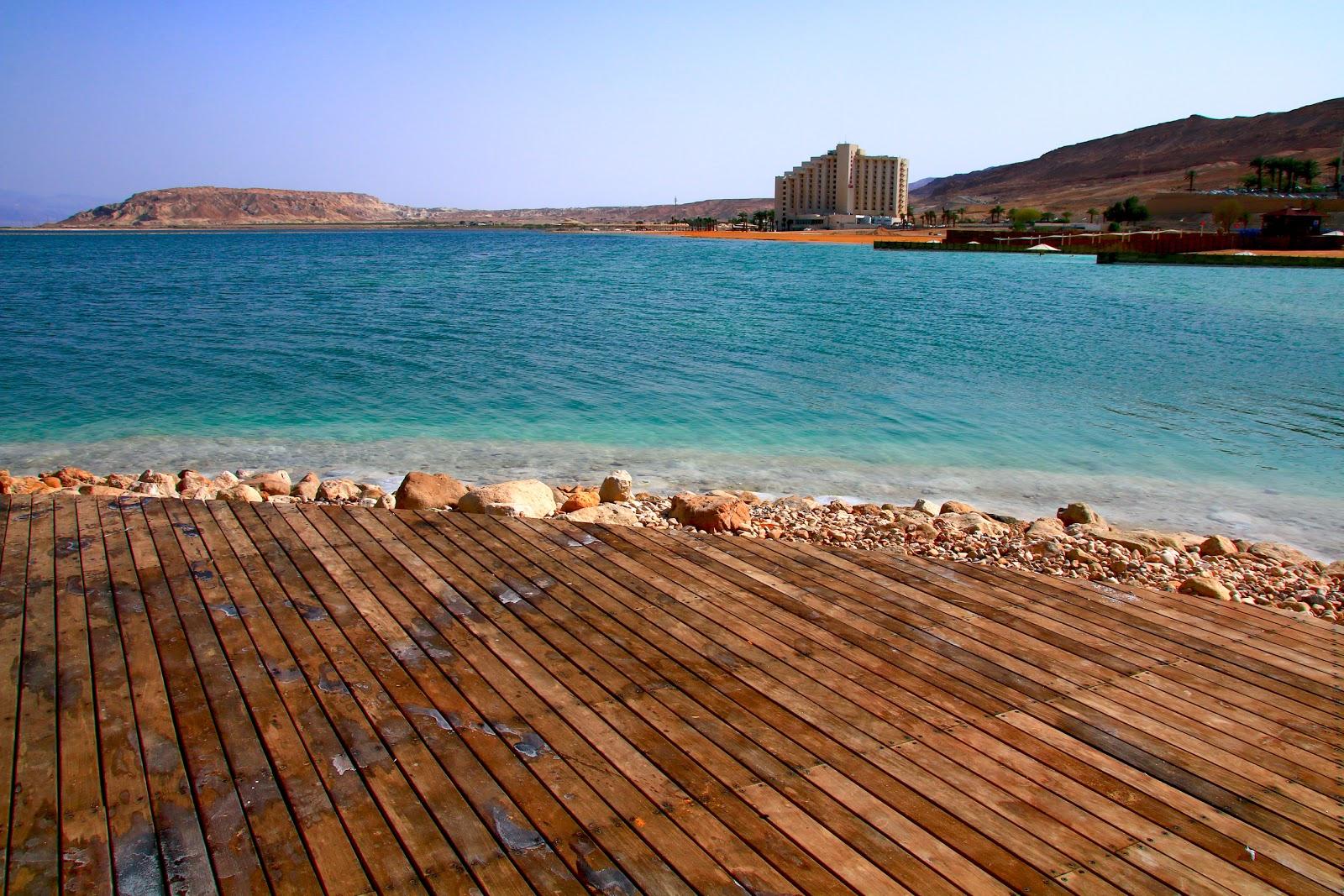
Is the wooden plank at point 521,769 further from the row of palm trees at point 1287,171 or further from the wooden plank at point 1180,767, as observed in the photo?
the row of palm trees at point 1287,171

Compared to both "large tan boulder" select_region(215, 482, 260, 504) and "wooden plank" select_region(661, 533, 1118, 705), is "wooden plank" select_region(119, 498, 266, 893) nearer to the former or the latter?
"wooden plank" select_region(661, 533, 1118, 705)

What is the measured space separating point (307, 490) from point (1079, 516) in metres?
8.55

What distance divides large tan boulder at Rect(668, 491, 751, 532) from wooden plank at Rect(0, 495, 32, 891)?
191 inches

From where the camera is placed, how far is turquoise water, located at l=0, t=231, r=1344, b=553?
1233 cm

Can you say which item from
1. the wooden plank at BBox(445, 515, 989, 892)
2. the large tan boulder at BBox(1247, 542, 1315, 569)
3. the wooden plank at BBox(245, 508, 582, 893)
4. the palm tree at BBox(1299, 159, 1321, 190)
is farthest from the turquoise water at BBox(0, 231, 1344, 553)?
the palm tree at BBox(1299, 159, 1321, 190)

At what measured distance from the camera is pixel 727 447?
13539mm

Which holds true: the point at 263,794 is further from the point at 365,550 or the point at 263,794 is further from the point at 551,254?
the point at 551,254

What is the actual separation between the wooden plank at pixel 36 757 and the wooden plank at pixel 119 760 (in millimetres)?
167

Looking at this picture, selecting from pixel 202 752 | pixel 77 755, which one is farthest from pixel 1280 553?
pixel 77 755

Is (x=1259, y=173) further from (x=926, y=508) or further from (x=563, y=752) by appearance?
(x=563, y=752)

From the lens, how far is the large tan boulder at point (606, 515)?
8.03 meters

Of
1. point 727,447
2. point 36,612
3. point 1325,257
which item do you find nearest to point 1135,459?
point 727,447

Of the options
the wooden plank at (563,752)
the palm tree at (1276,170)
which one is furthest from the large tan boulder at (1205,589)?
the palm tree at (1276,170)

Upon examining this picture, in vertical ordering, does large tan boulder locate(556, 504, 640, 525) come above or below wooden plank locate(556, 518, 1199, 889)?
below
